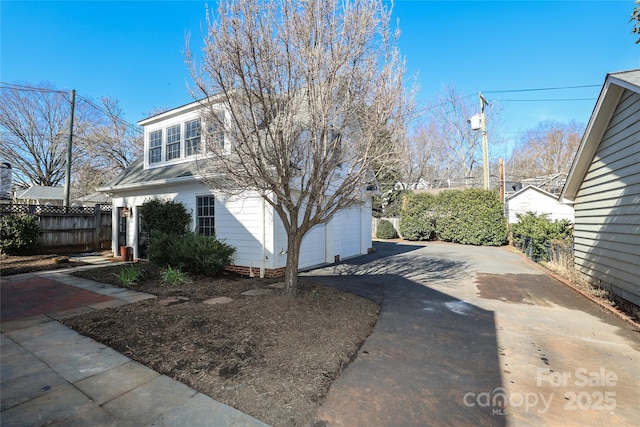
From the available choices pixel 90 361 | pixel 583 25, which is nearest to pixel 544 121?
pixel 583 25

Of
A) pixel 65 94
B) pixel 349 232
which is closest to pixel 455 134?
pixel 349 232

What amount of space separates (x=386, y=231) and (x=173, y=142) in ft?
51.3

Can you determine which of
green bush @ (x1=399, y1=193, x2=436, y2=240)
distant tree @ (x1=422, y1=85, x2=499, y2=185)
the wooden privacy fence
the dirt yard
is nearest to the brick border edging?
the dirt yard

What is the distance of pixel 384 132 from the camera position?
179 inches

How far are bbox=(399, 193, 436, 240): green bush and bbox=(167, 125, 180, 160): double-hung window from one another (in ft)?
47.8

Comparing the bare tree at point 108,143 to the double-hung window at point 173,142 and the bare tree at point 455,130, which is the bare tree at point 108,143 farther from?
the bare tree at point 455,130

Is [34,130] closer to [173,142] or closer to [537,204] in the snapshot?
[173,142]

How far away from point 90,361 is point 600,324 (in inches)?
286

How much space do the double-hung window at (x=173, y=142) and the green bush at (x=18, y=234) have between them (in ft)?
18.5

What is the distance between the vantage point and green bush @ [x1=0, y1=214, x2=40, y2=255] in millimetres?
10227

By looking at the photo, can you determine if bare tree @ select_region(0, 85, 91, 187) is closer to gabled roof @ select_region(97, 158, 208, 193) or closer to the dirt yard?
gabled roof @ select_region(97, 158, 208, 193)

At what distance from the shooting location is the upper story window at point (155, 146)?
11.0m
